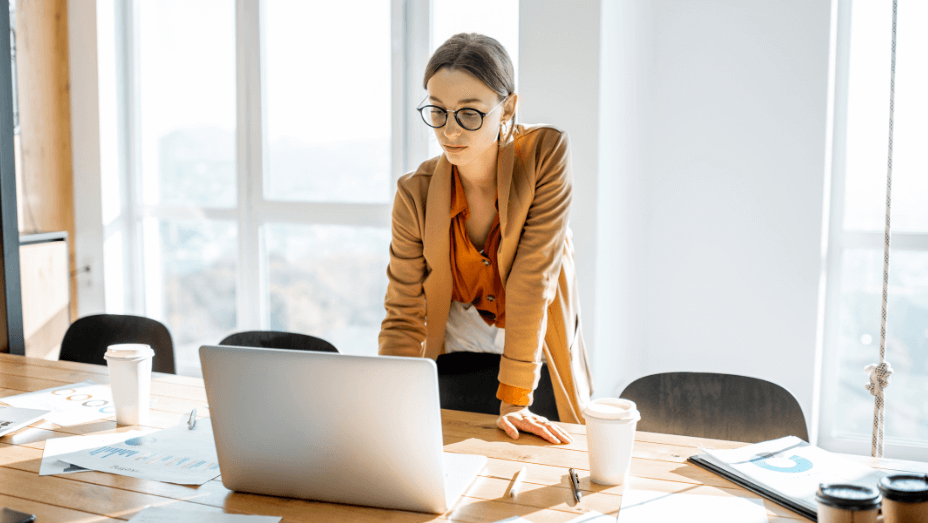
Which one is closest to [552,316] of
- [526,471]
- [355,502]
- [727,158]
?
[526,471]

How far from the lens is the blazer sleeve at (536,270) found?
1.52m

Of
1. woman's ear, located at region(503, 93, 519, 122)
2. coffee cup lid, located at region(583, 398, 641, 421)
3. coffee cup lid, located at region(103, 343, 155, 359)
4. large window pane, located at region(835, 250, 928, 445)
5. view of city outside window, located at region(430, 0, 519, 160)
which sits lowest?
large window pane, located at region(835, 250, 928, 445)

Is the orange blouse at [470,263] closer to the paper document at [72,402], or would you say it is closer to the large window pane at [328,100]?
the paper document at [72,402]

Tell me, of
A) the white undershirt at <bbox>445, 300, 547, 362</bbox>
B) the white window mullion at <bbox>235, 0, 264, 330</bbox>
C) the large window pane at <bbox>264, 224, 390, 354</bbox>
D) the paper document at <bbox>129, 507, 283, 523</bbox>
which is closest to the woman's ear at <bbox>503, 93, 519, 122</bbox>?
Result: the white undershirt at <bbox>445, 300, 547, 362</bbox>

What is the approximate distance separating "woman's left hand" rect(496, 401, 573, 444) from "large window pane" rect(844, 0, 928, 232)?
2065mm

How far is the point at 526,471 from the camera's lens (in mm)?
1196

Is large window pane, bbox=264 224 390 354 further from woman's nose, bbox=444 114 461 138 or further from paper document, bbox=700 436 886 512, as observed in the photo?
paper document, bbox=700 436 886 512

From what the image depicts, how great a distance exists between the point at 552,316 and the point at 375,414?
0.85m

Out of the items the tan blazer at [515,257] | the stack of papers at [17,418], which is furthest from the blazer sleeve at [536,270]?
the stack of papers at [17,418]

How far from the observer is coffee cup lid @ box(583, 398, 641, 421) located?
3.60 feet

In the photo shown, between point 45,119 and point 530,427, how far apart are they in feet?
10.9

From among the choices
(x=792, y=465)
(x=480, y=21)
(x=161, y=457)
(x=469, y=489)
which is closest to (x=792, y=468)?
(x=792, y=465)

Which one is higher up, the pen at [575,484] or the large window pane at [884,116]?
the large window pane at [884,116]

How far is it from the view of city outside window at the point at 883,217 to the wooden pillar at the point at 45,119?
12.1ft
